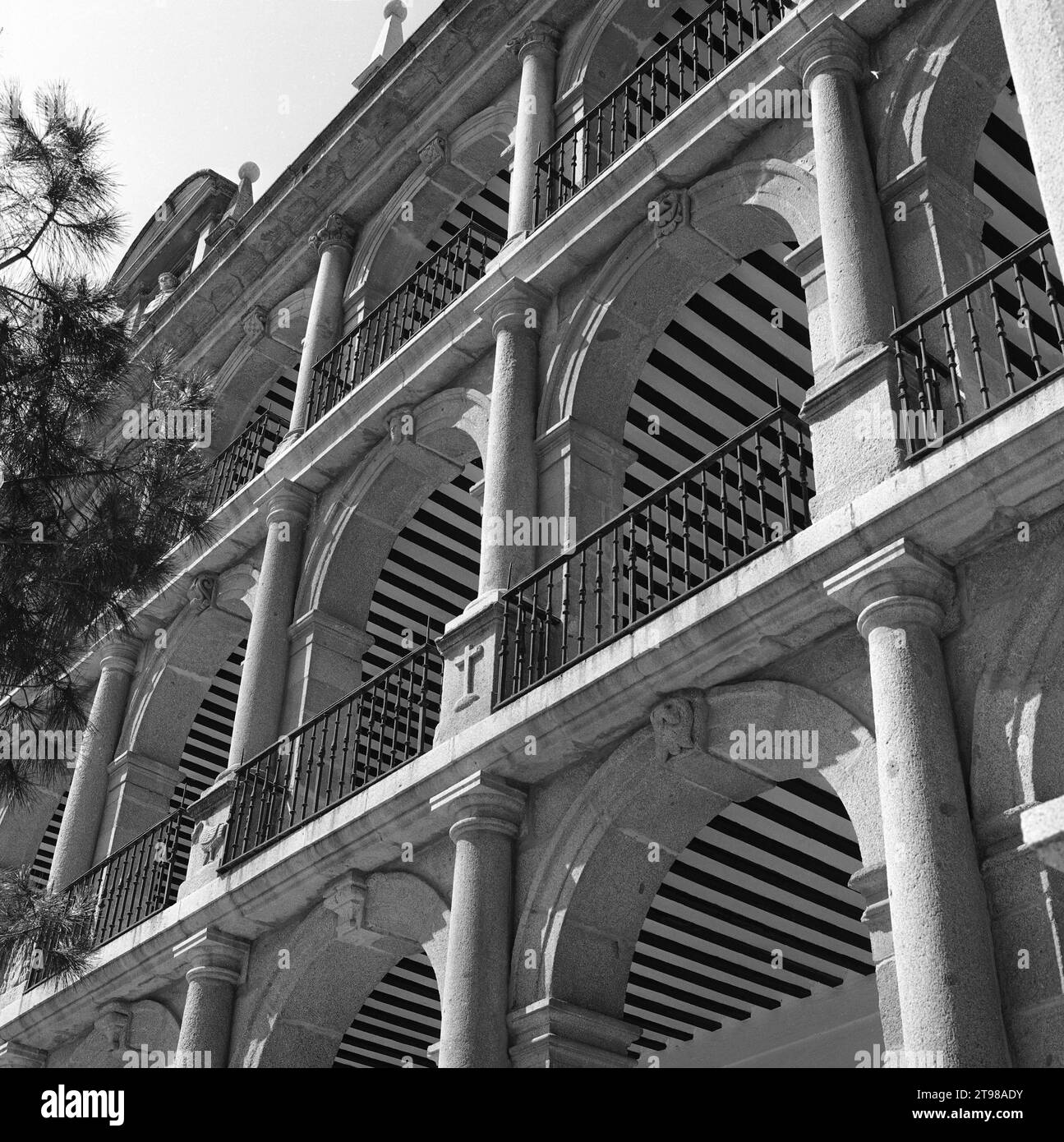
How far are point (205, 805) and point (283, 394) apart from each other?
6.78 meters

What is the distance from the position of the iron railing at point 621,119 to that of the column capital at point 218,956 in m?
5.91

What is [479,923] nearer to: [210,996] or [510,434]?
[210,996]

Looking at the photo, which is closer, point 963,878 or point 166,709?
point 963,878

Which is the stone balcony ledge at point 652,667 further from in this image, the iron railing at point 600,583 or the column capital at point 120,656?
the column capital at point 120,656

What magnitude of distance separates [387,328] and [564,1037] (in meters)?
7.40

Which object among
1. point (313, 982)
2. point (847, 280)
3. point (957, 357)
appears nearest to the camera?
point (957, 357)

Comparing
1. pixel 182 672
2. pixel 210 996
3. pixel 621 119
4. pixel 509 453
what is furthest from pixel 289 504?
pixel 210 996

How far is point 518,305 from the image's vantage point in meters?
11.0

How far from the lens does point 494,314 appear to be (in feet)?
36.7

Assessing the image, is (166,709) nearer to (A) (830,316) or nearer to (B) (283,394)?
(B) (283,394)

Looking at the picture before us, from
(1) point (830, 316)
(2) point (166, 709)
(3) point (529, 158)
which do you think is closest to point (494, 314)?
(3) point (529, 158)

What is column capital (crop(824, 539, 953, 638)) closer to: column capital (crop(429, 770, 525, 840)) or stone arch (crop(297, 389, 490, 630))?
column capital (crop(429, 770, 525, 840))

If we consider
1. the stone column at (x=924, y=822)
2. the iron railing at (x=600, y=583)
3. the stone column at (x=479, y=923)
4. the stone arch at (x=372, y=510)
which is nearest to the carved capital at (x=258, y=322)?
the stone arch at (x=372, y=510)

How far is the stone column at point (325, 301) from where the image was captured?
559 inches
